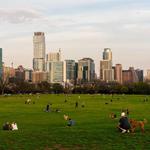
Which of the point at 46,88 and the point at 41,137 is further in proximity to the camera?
the point at 46,88

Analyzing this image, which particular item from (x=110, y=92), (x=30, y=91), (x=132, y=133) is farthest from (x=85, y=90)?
(x=132, y=133)

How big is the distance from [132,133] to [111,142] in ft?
10.1

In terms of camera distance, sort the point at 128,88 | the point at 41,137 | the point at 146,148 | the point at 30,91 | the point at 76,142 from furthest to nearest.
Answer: the point at 30,91, the point at 128,88, the point at 41,137, the point at 76,142, the point at 146,148

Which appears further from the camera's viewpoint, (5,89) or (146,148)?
(5,89)

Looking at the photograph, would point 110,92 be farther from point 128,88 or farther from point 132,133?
point 132,133

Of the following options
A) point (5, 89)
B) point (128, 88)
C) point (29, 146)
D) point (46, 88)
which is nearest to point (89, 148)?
point (29, 146)

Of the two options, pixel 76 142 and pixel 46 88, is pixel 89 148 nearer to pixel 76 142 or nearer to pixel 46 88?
pixel 76 142

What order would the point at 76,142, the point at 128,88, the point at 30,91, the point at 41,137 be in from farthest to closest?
1. the point at 30,91
2. the point at 128,88
3. the point at 41,137
4. the point at 76,142

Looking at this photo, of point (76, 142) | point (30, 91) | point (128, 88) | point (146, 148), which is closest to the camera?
point (146, 148)

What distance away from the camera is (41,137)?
23656 millimetres

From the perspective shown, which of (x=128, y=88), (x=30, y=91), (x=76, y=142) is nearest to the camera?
(x=76, y=142)

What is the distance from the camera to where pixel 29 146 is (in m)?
21.3

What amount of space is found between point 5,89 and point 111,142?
16226cm

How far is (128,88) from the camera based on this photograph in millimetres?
171875
